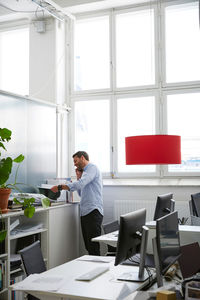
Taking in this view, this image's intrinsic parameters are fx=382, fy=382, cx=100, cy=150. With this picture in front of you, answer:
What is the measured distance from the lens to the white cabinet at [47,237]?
390 cm

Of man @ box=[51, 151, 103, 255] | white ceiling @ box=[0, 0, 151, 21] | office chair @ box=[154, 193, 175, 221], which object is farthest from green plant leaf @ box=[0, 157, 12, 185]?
white ceiling @ box=[0, 0, 151, 21]

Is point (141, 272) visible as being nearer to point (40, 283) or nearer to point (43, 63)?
point (40, 283)

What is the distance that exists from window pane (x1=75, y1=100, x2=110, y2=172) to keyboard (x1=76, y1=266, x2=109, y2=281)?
10.2 feet

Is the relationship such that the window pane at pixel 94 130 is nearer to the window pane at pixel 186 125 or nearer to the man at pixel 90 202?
the man at pixel 90 202

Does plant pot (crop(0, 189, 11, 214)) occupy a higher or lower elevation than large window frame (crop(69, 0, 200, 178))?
lower

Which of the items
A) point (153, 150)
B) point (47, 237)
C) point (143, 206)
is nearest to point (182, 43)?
point (143, 206)

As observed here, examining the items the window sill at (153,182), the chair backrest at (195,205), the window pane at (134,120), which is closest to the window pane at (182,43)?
the window pane at (134,120)

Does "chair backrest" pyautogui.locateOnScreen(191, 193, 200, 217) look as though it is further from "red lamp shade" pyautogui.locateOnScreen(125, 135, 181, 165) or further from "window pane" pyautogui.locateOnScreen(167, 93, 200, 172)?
"window pane" pyautogui.locateOnScreen(167, 93, 200, 172)

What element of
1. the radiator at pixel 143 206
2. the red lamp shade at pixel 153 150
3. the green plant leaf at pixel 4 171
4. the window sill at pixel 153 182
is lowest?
the radiator at pixel 143 206

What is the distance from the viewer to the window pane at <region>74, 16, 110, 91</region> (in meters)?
6.04

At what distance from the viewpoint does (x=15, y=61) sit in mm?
6480

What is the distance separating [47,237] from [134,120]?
2.21m

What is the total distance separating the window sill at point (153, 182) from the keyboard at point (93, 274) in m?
2.62

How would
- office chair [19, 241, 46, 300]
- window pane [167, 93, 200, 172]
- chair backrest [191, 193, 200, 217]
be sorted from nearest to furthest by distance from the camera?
office chair [19, 241, 46, 300]
chair backrest [191, 193, 200, 217]
window pane [167, 93, 200, 172]
